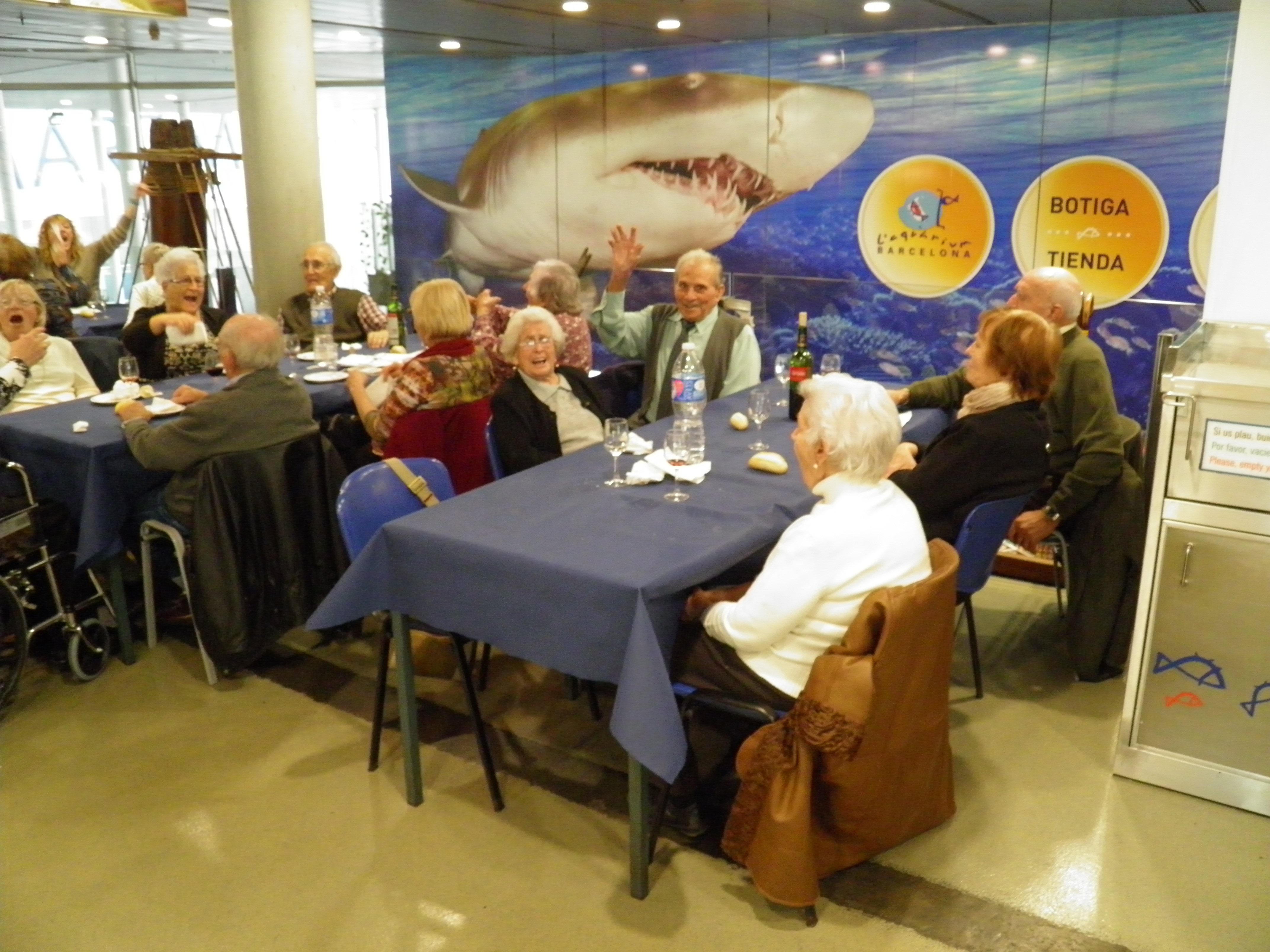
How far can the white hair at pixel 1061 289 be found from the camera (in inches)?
150

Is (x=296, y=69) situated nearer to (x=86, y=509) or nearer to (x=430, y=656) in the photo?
(x=86, y=509)

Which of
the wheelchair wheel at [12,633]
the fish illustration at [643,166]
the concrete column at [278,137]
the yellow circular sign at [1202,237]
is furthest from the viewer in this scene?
the fish illustration at [643,166]

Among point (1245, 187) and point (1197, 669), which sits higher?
point (1245, 187)

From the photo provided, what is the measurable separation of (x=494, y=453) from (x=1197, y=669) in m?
2.23

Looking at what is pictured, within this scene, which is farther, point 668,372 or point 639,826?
point 668,372

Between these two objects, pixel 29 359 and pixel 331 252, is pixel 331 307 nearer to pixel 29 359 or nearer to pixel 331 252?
pixel 331 252

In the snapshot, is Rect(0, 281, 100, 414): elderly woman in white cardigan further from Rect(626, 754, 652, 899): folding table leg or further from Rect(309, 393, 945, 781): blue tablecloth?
Rect(626, 754, 652, 899): folding table leg

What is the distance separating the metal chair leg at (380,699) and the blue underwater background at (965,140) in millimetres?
3476

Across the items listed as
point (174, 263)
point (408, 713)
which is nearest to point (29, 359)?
point (174, 263)

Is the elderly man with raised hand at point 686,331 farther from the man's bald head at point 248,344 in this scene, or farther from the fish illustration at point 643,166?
the fish illustration at point 643,166

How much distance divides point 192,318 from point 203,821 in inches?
110

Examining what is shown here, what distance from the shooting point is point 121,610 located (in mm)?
3885

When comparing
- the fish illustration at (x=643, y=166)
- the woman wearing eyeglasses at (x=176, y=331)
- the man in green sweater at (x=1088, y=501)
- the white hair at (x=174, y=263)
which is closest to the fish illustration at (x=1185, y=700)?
the man in green sweater at (x=1088, y=501)

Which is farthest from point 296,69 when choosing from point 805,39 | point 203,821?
point 203,821
